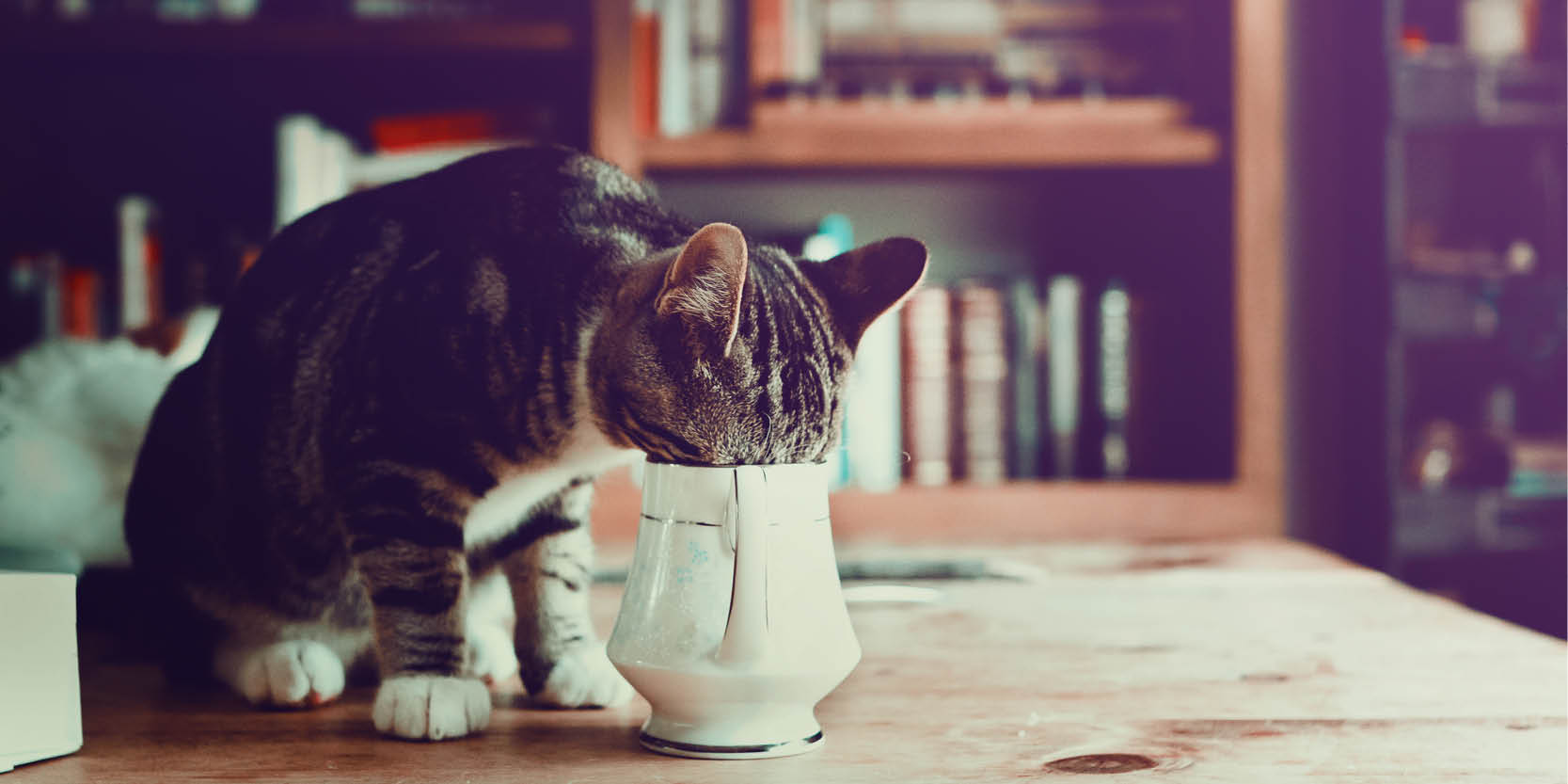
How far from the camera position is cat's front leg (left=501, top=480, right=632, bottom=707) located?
0.68 meters

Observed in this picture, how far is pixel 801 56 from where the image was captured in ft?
5.44

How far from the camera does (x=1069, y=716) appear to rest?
0.64 m

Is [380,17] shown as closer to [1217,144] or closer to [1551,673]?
[1217,144]

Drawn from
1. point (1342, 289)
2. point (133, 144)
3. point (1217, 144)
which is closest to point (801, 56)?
point (1217, 144)

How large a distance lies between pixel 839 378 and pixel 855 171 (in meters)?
1.09

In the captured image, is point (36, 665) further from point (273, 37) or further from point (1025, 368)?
point (1025, 368)

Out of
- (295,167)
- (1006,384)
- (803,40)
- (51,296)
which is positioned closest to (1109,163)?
(1006,384)

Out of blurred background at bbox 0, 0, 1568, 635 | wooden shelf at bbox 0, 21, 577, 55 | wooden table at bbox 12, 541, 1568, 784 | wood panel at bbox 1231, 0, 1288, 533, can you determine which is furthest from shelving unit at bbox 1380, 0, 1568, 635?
wooden shelf at bbox 0, 21, 577, 55

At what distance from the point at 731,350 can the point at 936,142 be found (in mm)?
1070

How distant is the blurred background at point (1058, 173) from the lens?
1599 millimetres

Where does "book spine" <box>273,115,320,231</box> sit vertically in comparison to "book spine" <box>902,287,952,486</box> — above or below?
above

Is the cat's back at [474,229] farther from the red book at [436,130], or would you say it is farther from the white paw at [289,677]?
the red book at [436,130]

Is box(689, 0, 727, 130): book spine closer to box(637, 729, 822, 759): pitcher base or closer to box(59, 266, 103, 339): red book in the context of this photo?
box(59, 266, 103, 339): red book

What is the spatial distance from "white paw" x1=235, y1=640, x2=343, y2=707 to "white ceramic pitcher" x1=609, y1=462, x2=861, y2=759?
21cm
